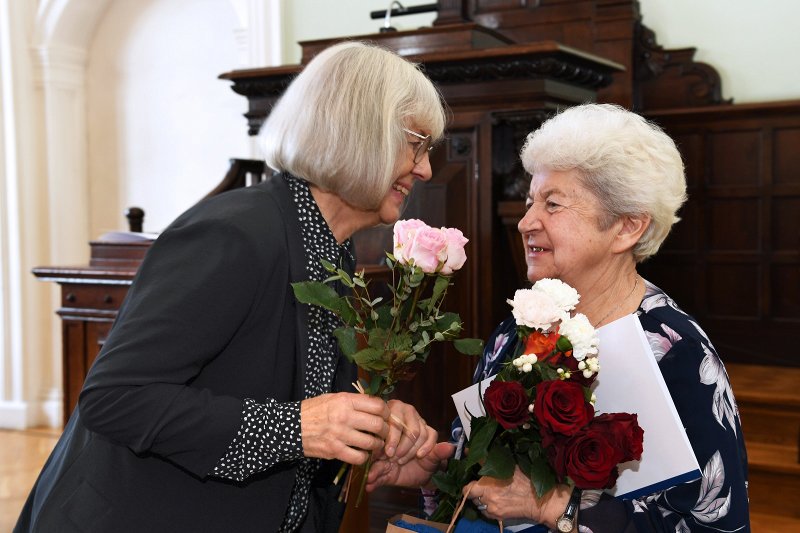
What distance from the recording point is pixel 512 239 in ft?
11.7

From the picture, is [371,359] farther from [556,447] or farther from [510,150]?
[510,150]

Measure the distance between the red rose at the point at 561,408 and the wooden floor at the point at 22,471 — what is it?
2.52 metres

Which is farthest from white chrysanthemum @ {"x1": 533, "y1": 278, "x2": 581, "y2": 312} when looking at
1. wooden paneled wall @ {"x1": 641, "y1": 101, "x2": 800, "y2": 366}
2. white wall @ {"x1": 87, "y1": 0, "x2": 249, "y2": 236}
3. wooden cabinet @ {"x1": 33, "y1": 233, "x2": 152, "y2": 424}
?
white wall @ {"x1": 87, "y1": 0, "x2": 249, "y2": 236}

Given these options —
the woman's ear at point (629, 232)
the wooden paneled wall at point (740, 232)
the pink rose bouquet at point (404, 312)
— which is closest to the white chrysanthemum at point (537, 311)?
the pink rose bouquet at point (404, 312)

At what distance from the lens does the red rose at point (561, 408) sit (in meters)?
1.40

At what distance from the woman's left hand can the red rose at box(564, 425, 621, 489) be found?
14.7 inches

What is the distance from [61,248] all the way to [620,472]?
612cm

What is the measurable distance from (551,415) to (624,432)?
0.43ft

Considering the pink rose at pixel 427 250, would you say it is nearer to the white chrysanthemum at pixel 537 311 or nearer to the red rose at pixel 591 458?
the white chrysanthemum at pixel 537 311

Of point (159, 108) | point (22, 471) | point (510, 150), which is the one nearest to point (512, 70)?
point (510, 150)

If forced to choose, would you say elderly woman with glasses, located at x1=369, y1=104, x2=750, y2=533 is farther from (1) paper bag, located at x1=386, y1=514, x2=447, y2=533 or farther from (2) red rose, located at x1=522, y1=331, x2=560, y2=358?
(2) red rose, located at x1=522, y1=331, x2=560, y2=358

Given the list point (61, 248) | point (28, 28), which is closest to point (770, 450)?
point (61, 248)

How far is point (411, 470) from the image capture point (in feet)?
6.30

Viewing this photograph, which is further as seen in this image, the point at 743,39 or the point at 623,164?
the point at 743,39
